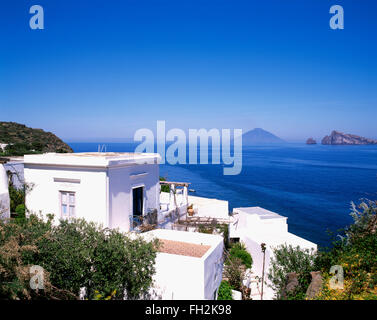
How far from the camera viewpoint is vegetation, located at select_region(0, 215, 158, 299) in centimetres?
559

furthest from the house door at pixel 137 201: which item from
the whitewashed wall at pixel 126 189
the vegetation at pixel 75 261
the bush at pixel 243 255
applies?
the bush at pixel 243 255

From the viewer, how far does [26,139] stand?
41.3 m

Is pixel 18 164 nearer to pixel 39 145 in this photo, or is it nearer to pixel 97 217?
pixel 97 217

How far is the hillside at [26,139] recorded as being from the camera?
34.5m

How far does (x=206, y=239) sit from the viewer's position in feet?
32.6

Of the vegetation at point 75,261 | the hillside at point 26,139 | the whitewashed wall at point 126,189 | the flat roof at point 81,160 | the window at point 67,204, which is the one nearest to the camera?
the vegetation at point 75,261

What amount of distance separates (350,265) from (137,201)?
7457mm

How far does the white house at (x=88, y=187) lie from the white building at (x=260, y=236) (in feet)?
27.9

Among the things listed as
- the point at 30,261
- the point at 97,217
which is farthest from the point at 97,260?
the point at 97,217

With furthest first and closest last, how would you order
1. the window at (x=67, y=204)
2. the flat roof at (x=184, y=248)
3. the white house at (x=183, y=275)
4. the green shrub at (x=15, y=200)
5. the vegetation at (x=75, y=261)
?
the green shrub at (x=15, y=200) < the window at (x=67, y=204) < the flat roof at (x=184, y=248) < the white house at (x=183, y=275) < the vegetation at (x=75, y=261)

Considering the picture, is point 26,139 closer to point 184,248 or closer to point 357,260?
point 184,248

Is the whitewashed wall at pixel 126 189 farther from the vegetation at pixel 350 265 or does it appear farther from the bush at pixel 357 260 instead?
the bush at pixel 357 260

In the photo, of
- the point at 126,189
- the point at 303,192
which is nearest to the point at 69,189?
the point at 126,189

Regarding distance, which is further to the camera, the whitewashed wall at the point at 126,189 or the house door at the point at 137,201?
the house door at the point at 137,201
